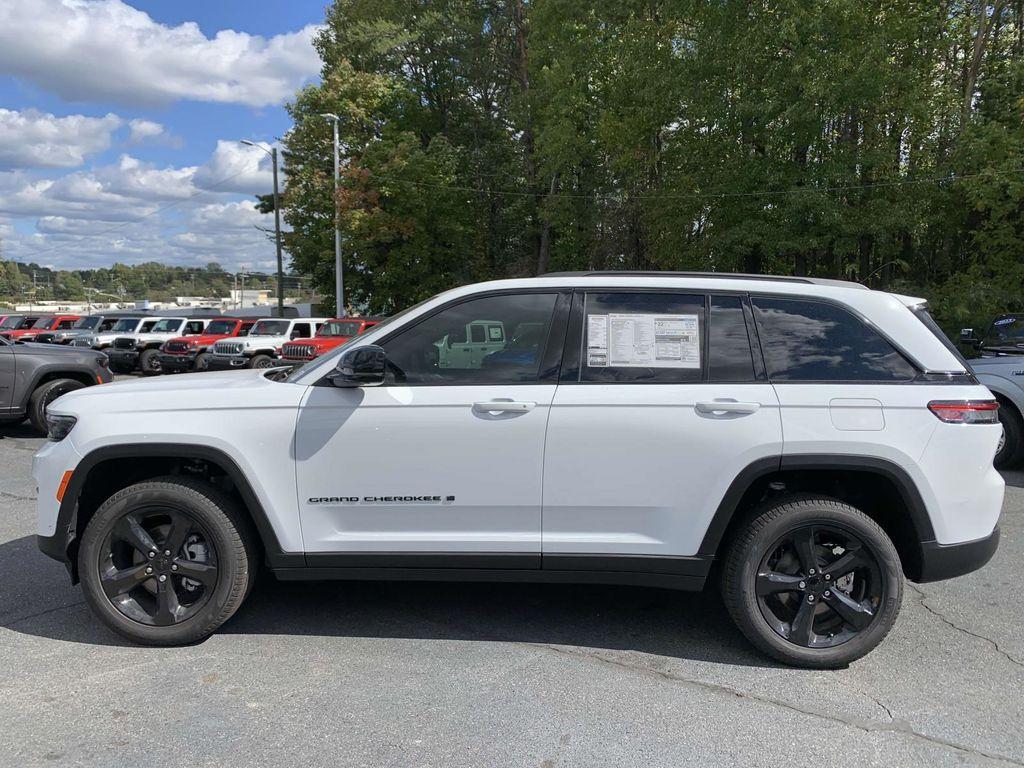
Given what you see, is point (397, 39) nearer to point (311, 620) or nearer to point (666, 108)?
point (666, 108)

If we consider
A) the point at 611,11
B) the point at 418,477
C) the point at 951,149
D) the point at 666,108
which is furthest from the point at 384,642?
the point at 611,11

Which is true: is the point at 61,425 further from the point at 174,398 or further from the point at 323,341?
the point at 323,341

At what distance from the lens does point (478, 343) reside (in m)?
3.69

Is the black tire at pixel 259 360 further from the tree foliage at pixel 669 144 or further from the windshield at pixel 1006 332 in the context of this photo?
the windshield at pixel 1006 332

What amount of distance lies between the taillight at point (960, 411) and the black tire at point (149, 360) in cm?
2322

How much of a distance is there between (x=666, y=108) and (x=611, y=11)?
5.53 meters

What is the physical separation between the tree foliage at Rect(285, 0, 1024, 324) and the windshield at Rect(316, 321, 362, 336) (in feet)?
32.8

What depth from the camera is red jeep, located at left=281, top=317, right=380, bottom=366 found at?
17469mm

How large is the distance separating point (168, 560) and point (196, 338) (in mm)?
20375

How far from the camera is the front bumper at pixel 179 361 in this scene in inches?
850

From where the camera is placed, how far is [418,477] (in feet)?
11.7

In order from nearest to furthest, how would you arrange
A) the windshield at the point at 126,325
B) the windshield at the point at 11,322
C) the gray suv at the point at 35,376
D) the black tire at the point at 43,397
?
1. the gray suv at the point at 35,376
2. the black tire at the point at 43,397
3. the windshield at the point at 126,325
4. the windshield at the point at 11,322

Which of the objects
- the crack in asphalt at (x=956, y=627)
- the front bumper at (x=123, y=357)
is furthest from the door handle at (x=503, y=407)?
the front bumper at (x=123, y=357)

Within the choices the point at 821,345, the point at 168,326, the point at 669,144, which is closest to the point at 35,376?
the point at 821,345
